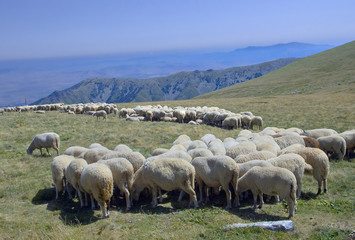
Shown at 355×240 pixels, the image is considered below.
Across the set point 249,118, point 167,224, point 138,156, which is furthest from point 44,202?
point 249,118

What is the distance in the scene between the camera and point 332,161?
14.0 meters

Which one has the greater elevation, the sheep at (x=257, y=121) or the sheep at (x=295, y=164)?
the sheep at (x=295, y=164)

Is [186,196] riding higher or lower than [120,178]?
lower

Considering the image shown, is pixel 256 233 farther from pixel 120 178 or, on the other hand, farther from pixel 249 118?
pixel 249 118

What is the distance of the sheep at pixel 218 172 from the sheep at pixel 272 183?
1.22 feet

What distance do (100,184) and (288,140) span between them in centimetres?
1051

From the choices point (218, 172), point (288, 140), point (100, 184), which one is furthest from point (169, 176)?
point (288, 140)

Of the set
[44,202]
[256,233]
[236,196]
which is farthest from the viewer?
[44,202]

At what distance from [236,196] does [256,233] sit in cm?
255

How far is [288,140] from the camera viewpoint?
14.8 meters

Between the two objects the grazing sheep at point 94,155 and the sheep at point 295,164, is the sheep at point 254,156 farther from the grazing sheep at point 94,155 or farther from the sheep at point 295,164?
the grazing sheep at point 94,155

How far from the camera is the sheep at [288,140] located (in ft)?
47.8

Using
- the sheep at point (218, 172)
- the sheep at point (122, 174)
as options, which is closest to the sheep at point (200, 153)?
the sheep at point (218, 172)

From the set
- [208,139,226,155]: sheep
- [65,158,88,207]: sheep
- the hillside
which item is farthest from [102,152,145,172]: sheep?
the hillside
